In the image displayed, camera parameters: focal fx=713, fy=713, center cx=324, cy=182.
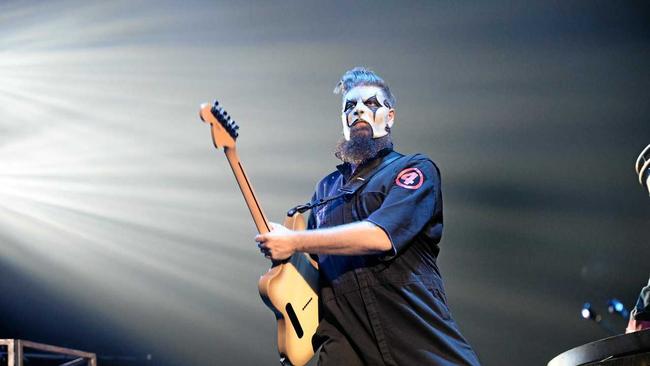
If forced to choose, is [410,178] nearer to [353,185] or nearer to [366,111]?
[353,185]

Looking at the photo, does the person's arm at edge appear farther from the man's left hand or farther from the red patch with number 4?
the red patch with number 4

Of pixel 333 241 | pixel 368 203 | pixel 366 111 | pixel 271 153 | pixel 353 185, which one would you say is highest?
pixel 271 153

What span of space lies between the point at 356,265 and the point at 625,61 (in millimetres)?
4545

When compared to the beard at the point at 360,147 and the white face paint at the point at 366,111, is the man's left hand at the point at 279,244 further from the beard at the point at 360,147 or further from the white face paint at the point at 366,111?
the white face paint at the point at 366,111

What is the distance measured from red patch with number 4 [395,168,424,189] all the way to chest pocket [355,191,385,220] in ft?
0.31

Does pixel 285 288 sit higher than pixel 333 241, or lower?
lower

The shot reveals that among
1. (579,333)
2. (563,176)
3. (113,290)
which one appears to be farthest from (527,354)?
(113,290)

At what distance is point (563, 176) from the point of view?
6.67 meters

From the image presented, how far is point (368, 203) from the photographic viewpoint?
2795mm

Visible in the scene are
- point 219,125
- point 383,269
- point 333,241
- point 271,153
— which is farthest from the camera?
point 271,153

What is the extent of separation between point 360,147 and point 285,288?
77cm

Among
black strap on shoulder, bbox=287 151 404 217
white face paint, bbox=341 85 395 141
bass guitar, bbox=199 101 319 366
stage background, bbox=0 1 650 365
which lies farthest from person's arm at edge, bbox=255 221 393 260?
stage background, bbox=0 1 650 365

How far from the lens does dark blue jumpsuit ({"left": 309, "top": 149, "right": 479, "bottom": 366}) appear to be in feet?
8.09

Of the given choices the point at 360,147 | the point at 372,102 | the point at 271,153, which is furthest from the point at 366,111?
the point at 271,153
